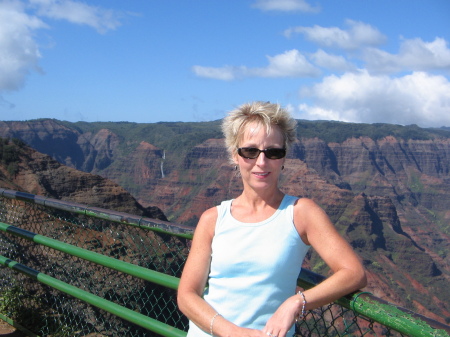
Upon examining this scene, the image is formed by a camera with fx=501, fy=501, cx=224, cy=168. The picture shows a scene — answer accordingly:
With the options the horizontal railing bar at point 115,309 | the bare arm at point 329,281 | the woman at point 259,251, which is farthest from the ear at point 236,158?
the horizontal railing bar at point 115,309

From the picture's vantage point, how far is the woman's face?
86.4 inches

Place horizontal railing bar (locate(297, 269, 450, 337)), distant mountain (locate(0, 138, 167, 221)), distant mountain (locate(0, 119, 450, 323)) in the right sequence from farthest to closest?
distant mountain (locate(0, 119, 450, 323)), distant mountain (locate(0, 138, 167, 221)), horizontal railing bar (locate(297, 269, 450, 337))

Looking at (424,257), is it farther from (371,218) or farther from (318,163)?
(318,163)

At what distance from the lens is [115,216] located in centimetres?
335

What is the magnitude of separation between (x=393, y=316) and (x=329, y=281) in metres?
0.26

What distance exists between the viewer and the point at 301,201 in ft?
6.87

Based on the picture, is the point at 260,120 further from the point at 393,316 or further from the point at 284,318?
the point at 393,316

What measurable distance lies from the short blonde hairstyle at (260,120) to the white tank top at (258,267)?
12.2 inches

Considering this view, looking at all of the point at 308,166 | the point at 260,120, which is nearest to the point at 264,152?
the point at 260,120

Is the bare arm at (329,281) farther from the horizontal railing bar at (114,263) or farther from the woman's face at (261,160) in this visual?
the horizontal railing bar at (114,263)

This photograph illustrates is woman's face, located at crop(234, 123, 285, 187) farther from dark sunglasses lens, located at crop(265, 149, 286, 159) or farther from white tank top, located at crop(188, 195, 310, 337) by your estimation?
white tank top, located at crop(188, 195, 310, 337)

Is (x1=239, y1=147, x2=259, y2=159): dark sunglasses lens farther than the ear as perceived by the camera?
No

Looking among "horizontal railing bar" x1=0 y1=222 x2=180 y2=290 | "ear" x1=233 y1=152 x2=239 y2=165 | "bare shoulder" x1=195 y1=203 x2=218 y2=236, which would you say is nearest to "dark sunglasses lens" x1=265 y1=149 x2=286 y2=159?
"ear" x1=233 y1=152 x2=239 y2=165

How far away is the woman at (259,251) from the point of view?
196cm
